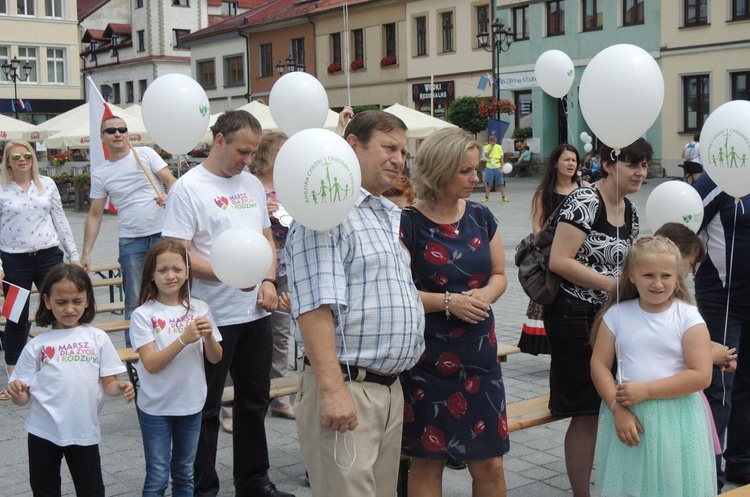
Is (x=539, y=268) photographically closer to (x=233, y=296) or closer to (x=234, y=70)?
(x=233, y=296)

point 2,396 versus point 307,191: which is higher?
point 307,191

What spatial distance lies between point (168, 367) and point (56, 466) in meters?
0.61

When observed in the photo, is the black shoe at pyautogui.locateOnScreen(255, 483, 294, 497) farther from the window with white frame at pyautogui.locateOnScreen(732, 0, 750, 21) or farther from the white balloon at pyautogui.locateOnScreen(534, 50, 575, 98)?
the window with white frame at pyautogui.locateOnScreen(732, 0, 750, 21)

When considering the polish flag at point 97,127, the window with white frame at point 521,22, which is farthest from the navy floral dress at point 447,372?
the window with white frame at point 521,22

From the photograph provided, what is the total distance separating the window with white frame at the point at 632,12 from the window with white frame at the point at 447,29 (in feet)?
28.7

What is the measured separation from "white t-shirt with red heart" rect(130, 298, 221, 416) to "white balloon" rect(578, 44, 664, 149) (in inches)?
80.8

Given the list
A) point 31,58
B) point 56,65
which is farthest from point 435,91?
point 31,58

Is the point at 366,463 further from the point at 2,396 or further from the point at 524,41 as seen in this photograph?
the point at 524,41

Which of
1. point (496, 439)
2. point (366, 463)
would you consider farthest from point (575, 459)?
point (366, 463)

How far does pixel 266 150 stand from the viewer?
5.88 meters

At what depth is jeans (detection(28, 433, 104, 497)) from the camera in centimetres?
388

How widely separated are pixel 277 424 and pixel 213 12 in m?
62.2

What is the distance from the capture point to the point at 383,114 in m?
3.36

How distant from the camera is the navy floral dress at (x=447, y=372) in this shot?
3.70 m
